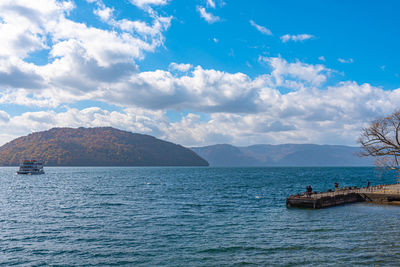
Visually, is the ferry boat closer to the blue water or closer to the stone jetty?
the blue water

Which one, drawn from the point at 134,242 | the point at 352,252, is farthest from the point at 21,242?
the point at 352,252

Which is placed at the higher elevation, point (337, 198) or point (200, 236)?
point (337, 198)

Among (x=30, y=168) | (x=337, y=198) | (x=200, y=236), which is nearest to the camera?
(x=200, y=236)

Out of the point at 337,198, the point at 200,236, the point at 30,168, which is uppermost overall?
the point at 30,168

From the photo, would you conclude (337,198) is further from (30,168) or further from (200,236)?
(30,168)

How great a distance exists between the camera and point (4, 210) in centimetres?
4484

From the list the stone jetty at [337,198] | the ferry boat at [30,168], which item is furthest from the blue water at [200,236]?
the ferry boat at [30,168]

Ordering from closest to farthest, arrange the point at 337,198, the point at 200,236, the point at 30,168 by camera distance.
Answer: the point at 200,236, the point at 337,198, the point at 30,168

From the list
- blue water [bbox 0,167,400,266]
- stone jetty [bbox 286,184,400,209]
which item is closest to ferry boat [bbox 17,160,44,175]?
blue water [bbox 0,167,400,266]

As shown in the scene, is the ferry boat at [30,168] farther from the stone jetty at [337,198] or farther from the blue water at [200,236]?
the stone jetty at [337,198]

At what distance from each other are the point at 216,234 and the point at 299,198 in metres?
22.2

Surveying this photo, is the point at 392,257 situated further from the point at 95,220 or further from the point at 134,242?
the point at 95,220

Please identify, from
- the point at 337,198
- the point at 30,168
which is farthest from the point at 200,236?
the point at 30,168

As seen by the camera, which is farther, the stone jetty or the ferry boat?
the ferry boat
